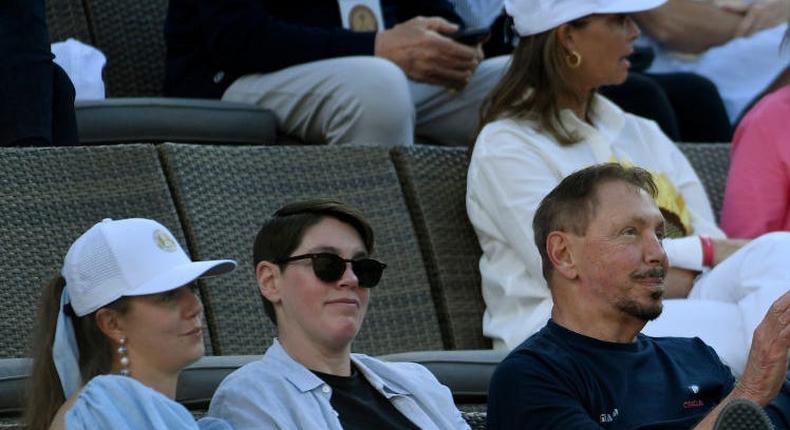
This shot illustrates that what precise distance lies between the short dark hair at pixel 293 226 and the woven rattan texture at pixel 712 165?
8.40 feet

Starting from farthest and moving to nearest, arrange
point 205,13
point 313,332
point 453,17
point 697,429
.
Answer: point 453,17 → point 205,13 → point 313,332 → point 697,429

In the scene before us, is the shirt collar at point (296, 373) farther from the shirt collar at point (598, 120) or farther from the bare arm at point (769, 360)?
the shirt collar at point (598, 120)

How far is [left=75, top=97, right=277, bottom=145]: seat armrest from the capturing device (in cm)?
552

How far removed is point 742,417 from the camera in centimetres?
333

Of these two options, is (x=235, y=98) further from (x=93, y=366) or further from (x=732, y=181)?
(x=93, y=366)

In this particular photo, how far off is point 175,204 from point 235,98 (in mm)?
959

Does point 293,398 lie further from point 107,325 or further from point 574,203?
point 574,203

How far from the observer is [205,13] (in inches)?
231

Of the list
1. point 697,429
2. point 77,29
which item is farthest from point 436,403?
point 77,29

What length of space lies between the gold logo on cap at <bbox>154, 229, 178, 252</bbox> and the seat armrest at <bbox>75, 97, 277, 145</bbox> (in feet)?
5.34

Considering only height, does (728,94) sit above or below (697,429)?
below

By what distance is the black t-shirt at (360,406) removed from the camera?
3.95 metres

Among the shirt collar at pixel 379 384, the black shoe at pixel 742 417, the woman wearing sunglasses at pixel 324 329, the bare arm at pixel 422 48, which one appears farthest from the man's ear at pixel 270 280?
the bare arm at pixel 422 48

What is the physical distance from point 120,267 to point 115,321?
0.36 feet
